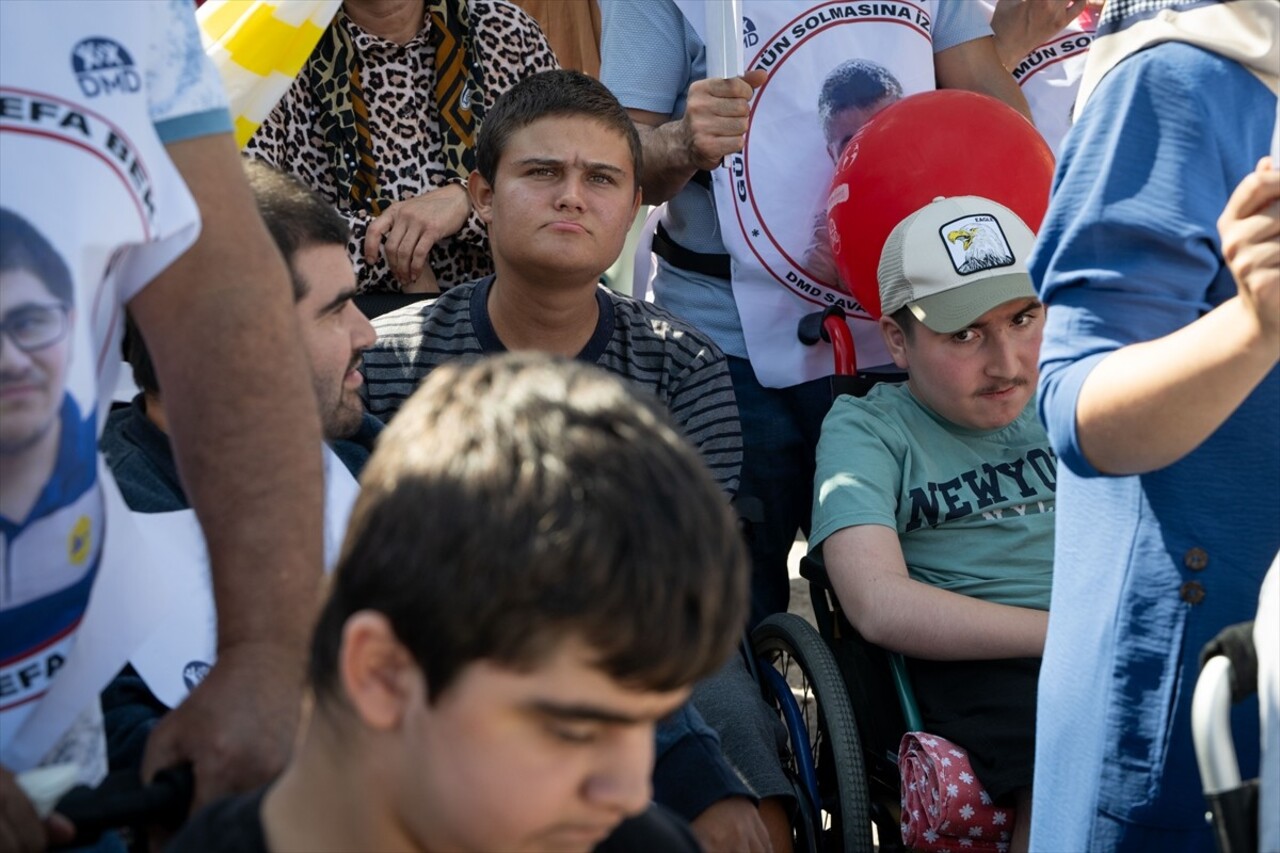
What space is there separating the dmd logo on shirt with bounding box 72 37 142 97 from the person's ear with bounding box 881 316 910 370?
1.95 meters

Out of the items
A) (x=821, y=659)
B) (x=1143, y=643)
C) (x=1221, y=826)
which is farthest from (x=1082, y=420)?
(x=821, y=659)

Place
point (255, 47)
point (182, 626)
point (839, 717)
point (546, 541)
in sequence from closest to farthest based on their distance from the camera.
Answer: point (546, 541), point (182, 626), point (839, 717), point (255, 47)

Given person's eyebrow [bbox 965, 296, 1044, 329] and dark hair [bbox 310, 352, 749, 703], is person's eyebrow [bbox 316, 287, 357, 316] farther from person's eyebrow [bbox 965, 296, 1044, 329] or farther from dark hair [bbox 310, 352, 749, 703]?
dark hair [bbox 310, 352, 749, 703]

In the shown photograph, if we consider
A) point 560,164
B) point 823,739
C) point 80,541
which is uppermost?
point 560,164

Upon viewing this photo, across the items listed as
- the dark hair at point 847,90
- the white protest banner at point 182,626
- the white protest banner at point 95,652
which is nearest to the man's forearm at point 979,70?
the dark hair at point 847,90

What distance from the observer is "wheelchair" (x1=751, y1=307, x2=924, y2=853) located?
2.79 meters

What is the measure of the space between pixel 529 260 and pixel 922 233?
0.77 metres

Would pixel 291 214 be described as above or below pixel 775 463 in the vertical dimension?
above

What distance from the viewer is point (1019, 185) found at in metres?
3.23

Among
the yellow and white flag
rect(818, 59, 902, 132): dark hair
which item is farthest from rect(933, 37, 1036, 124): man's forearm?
the yellow and white flag

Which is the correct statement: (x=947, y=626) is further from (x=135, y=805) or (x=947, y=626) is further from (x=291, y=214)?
(x=135, y=805)

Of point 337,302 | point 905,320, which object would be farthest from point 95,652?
point 905,320

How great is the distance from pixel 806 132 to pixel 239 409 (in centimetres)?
216

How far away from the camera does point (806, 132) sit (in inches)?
137
